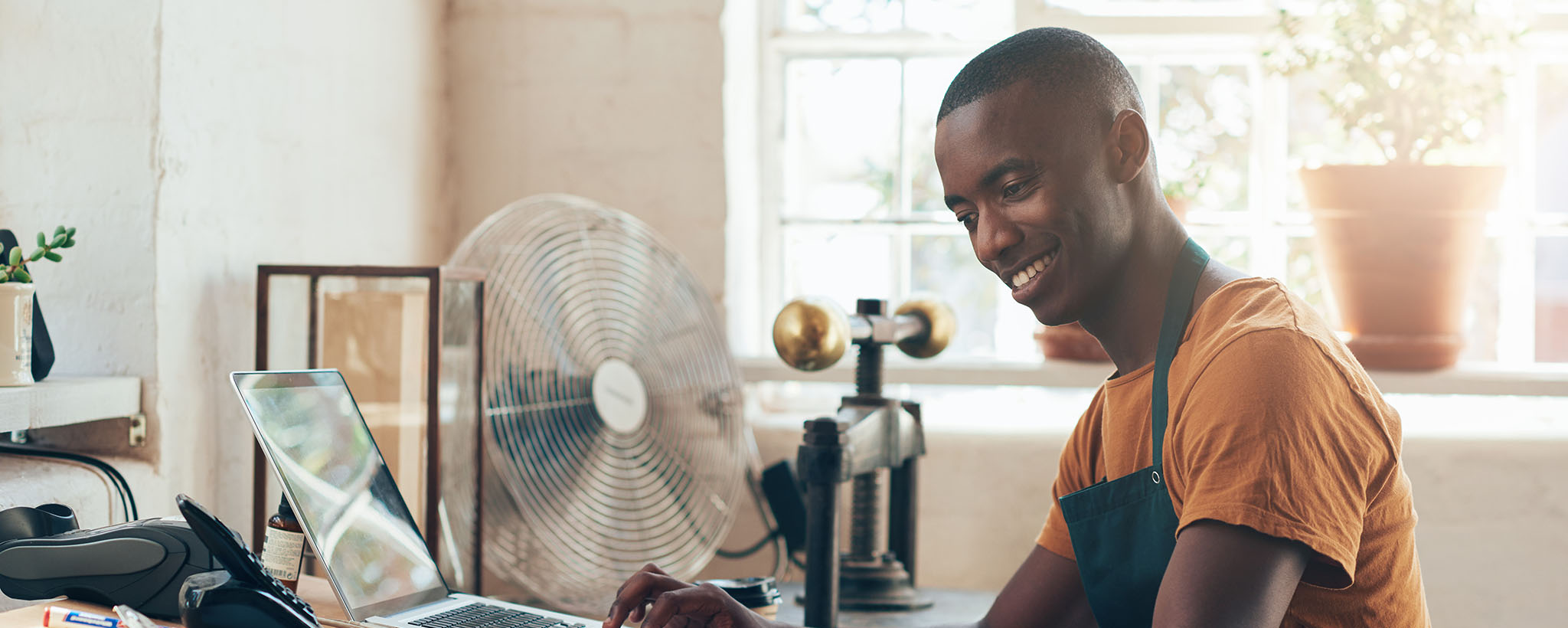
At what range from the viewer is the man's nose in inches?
41.0

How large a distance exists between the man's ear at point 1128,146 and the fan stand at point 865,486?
20.4 inches

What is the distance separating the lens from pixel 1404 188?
209 cm

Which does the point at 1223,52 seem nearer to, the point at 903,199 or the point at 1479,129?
the point at 1479,129

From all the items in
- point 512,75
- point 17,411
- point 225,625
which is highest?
point 512,75

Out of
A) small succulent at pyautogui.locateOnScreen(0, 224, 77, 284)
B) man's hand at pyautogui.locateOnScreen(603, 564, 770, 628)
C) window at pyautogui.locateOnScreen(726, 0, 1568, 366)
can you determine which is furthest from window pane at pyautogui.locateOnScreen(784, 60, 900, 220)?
man's hand at pyautogui.locateOnScreen(603, 564, 770, 628)

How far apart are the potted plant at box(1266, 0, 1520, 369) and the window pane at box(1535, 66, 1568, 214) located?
0.26 metres

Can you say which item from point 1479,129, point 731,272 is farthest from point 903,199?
point 1479,129

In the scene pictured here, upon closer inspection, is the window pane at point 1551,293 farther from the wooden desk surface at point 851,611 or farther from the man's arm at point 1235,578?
the man's arm at point 1235,578

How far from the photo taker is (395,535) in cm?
119

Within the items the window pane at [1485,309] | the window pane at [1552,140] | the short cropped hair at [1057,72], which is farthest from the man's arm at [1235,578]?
the window pane at [1552,140]

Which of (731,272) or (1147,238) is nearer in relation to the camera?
(1147,238)

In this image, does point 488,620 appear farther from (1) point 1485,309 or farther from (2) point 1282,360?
(1) point 1485,309

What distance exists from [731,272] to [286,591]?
1.44 m

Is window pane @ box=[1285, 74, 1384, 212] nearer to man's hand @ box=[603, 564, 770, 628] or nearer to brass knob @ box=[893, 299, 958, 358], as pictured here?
brass knob @ box=[893, 299, 958, 358]
